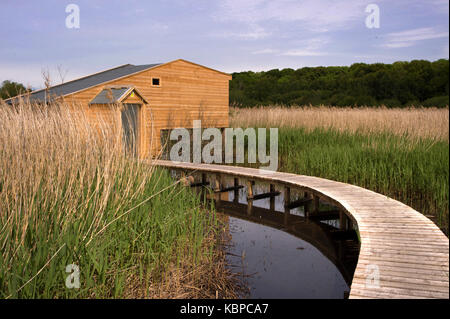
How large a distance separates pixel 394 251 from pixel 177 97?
1098 centimetres

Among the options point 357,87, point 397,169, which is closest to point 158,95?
point 397,169

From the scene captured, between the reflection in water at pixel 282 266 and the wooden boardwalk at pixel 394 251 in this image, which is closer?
the wooden boardwalk at pixel 394 251

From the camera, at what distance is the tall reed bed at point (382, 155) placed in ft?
25.1

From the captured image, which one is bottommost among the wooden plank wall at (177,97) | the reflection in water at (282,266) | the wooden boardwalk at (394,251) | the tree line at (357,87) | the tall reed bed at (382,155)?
Answer: the reflection in water at (282,266)

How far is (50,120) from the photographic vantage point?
4.04 metres

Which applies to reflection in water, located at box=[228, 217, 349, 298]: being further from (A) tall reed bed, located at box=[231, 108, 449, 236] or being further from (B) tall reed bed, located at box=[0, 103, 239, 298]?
(A) tall reed bed, located at box=[231, 108, 449, 236]

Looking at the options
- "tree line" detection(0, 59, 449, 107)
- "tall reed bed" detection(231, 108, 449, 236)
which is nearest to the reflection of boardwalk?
"tall reed bed" detection(231, 108, 449, 236)

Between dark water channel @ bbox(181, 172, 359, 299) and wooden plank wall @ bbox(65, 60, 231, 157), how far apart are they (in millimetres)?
→ 5339

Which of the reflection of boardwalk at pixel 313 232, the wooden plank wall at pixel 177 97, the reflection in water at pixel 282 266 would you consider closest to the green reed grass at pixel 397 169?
the reflection of boardwalk at pixel 313 232

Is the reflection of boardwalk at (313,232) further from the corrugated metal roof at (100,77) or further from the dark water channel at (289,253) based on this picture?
the corrugated metal roof at (100,77)

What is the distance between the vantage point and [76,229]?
3.43m

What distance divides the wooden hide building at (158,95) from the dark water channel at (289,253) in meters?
5.03
